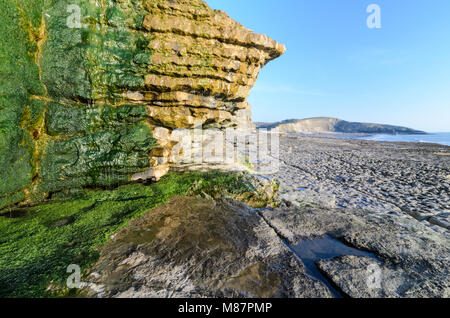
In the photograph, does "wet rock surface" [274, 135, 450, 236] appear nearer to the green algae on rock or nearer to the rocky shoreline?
the rocky shoreline

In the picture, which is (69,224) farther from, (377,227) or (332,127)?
(332,127)

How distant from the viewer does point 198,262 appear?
3.64 meters

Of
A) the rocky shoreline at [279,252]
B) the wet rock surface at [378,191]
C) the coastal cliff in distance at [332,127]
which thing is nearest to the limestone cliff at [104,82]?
the rocky shoreline at [279,252]

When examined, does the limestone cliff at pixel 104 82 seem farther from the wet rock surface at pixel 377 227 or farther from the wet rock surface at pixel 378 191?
the wet rock surface at pixel 378 191

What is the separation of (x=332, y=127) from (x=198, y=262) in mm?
154720

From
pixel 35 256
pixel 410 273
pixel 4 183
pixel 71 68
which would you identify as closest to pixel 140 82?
pixel 71 68

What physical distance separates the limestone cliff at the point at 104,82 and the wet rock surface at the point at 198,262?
3.18 m

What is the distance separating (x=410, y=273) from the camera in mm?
3441

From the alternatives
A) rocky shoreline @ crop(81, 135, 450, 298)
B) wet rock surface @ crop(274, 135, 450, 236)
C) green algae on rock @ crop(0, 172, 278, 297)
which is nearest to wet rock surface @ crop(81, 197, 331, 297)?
rocky shoreline @ crop(81, 135, 450, 298)

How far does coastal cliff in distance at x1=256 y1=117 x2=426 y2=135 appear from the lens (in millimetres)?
103812

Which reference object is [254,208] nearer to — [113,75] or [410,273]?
[410,273]

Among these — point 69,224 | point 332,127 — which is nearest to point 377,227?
point 69,224
